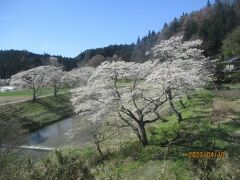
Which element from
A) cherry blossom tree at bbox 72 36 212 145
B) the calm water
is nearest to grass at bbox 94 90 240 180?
cherry blossom tree at bbox 72 36 212 145

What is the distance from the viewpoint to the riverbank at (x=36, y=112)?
1308 inches

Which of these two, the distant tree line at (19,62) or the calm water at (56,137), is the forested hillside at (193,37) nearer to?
the distant tree line at (19,62)

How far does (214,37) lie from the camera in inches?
2781

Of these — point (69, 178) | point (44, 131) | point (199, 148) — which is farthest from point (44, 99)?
point (69, 178)

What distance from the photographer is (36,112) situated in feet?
125

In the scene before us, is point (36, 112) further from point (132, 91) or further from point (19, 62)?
point (19, 62)

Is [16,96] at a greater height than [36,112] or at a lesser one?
greater

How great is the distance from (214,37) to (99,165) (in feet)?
203

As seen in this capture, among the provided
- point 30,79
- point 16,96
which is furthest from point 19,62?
point 30,79

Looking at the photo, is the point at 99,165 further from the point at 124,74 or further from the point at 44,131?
the point at 44,131

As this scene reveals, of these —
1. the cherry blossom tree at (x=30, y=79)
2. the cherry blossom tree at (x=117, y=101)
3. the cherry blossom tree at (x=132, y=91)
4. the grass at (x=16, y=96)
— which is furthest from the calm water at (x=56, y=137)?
the cherry blossom tree at (x=30, y=79)
